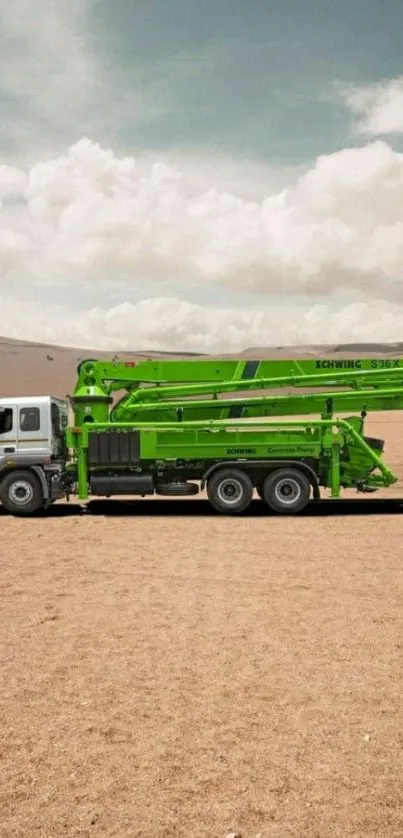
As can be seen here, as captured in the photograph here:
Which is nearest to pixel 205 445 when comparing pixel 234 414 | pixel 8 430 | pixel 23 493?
pixel 234 414

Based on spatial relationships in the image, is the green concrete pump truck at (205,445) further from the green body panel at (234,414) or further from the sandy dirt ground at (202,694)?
the sandy dirt ground at (202,694)

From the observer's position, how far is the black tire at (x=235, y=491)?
16188mm

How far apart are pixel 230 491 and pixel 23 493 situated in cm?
457

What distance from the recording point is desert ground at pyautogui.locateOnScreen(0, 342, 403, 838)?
15.0ft

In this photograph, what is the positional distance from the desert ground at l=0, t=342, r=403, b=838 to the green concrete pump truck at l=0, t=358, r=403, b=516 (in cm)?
389

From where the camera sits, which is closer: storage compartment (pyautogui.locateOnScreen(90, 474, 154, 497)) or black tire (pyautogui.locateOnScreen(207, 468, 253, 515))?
black tire (pyautogui.locateOnScreen(207, 468, 253, 515))

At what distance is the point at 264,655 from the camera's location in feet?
23.4

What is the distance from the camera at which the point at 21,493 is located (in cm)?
1620

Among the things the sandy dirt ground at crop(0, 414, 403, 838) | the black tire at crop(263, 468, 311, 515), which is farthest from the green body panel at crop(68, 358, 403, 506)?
the sandy dirt ground at crop(0, 414, 403, 838)

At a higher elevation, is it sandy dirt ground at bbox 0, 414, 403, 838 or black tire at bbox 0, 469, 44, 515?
black tire at bbox 0, 469, 44, 515

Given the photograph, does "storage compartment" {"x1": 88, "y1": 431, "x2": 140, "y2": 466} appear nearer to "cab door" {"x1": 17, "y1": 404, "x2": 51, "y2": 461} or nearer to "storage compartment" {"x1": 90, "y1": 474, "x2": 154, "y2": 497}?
"storage compartment" {"x1": 90, "y1": 474, "x2": 154, "y2": 497}

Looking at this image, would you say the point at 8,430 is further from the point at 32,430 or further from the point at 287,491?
the point at 287,491

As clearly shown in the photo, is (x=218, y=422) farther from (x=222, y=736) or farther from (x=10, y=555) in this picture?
(x=222, y=736)

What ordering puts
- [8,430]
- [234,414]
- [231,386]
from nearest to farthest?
[8,430]
[231,386]
[234,414]
